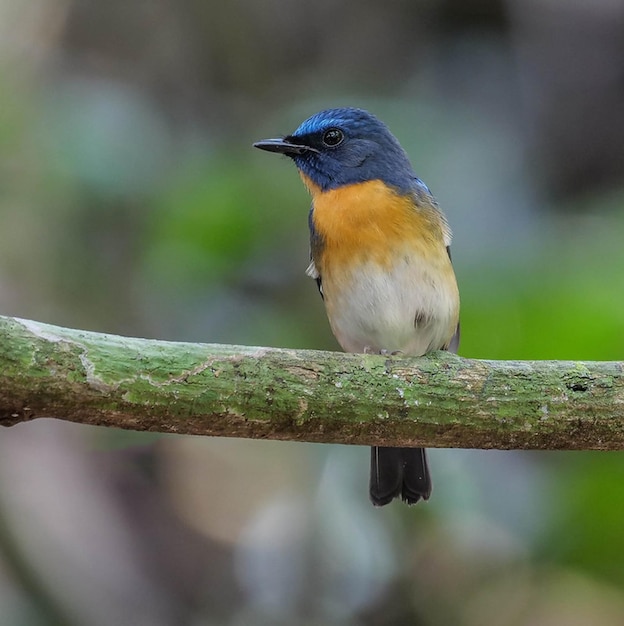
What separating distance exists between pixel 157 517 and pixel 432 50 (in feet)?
11.5

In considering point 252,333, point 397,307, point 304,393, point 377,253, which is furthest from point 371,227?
point 304,393

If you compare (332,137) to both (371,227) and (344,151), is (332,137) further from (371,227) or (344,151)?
(371,227)

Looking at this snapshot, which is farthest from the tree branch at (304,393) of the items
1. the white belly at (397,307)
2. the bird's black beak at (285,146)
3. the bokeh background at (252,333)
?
the bird's black beak at (285,146)

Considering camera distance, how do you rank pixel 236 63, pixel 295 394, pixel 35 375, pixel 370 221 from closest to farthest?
pixel 35 375 < pixel 295 394 < pixel 370 221 < pixel 236 63

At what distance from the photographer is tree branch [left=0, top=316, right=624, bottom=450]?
6.48 feet

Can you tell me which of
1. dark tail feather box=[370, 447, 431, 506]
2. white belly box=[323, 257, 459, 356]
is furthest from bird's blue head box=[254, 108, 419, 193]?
dark tail feather box=[370, 447, 431, 506]

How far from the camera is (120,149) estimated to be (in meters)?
4.31

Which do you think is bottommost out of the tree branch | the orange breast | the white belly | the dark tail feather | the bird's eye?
the dark tail feather

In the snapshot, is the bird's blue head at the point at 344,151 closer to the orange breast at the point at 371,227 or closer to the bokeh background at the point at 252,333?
the orange breast at the point at 371,227

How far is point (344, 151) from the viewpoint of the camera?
12.0ft

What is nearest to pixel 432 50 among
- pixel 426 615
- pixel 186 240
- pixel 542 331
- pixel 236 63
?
pixel 236 63

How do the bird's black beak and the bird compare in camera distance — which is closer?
the bird

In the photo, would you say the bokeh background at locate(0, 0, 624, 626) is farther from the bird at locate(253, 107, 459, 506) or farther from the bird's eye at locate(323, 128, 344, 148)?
the bird's eye at locate(323, 128, 344, 148)

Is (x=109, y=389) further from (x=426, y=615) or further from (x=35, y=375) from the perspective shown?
(x=426, y=615)
